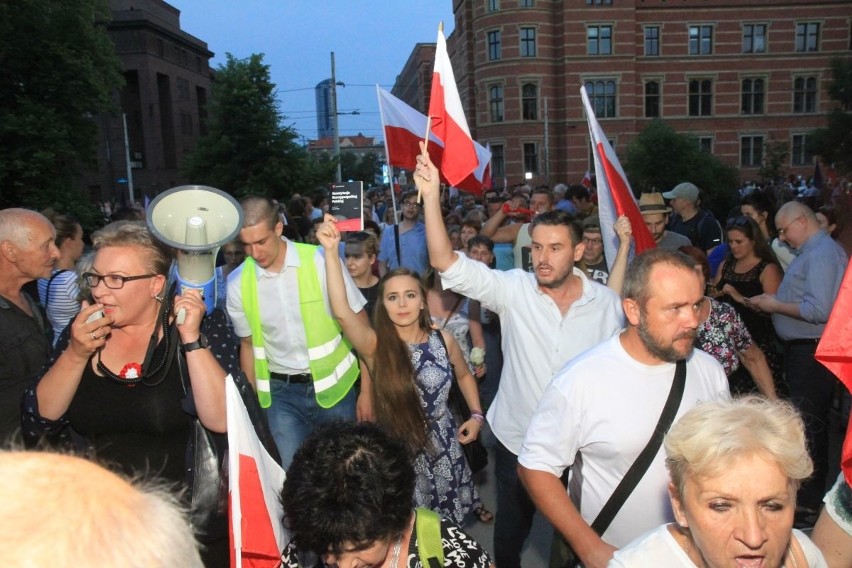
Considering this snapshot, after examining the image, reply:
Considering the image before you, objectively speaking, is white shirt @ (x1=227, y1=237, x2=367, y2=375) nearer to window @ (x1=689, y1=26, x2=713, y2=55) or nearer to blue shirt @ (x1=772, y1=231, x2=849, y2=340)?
blue shirt @ (x1=772, y1=231, x2=849, y2=340)

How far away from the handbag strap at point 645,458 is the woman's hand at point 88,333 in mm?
1913

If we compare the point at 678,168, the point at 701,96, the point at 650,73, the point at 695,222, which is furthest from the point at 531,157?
the point at 695,222

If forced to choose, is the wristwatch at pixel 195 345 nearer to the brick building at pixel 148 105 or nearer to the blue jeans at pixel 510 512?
the blue jeans at pixel 510 512

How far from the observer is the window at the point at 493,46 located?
4725 centimetres

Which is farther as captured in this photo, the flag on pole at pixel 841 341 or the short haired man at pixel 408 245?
the short haired man at pixel 408 245

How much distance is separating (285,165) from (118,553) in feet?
100

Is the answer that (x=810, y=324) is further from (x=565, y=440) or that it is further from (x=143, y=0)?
(x=143, y=0)

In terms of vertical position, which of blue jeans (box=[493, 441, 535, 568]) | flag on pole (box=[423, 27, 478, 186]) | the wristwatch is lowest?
blue jeans (box=[493, 441, 535, 568])

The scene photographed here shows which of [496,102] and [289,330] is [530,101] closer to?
[496,102]

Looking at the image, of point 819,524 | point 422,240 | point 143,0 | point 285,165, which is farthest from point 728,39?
point 819,524

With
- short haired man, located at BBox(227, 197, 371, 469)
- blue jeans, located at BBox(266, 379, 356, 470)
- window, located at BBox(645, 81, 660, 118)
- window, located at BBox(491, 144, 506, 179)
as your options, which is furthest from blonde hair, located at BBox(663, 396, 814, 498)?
window, located at BBox(645, 81, 660, 118)

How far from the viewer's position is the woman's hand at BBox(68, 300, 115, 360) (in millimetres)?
2473

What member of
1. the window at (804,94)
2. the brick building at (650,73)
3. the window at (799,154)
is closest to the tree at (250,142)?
the brick building at (650,73)

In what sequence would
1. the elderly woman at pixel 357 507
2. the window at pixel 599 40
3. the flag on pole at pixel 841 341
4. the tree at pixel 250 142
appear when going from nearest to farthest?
A: the elderly woman at pixel 357 507 → the flag on pole at pixel 841 341 → the tree at pixel 250 142 → the window at pixel 599 40
